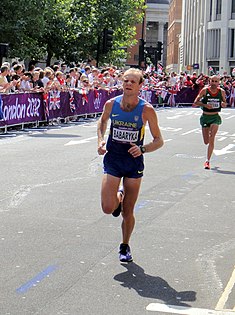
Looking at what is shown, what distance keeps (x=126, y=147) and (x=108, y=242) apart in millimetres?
1269

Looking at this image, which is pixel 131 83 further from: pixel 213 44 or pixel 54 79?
pixel 213 44

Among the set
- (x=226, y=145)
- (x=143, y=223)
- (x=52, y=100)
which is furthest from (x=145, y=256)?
(x=52, y=100)

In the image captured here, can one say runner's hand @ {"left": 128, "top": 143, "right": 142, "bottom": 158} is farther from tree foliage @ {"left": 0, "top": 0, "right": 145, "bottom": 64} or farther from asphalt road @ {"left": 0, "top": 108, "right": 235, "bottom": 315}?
tree foliage @ {"left": 0, "top": 0, "right": 145, "bottom": 64}

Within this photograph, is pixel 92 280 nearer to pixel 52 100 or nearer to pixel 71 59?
pixel 52 100

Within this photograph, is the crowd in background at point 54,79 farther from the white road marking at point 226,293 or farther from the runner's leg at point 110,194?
the white road marking at point 226,293

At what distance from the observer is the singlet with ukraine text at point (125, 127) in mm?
7566

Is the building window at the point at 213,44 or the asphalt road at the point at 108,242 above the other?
the building window at the point at 213,44

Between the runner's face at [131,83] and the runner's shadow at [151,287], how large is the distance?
160 cm

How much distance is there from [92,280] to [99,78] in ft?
84.7

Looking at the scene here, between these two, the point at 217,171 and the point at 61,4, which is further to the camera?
the point at 61,4

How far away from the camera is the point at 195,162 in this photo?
53.7 ft

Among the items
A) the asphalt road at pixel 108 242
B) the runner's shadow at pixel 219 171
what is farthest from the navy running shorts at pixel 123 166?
the runner's shadow at pixel 219 171

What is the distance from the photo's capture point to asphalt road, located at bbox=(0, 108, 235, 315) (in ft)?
20.8

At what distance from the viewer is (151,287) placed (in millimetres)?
6777
